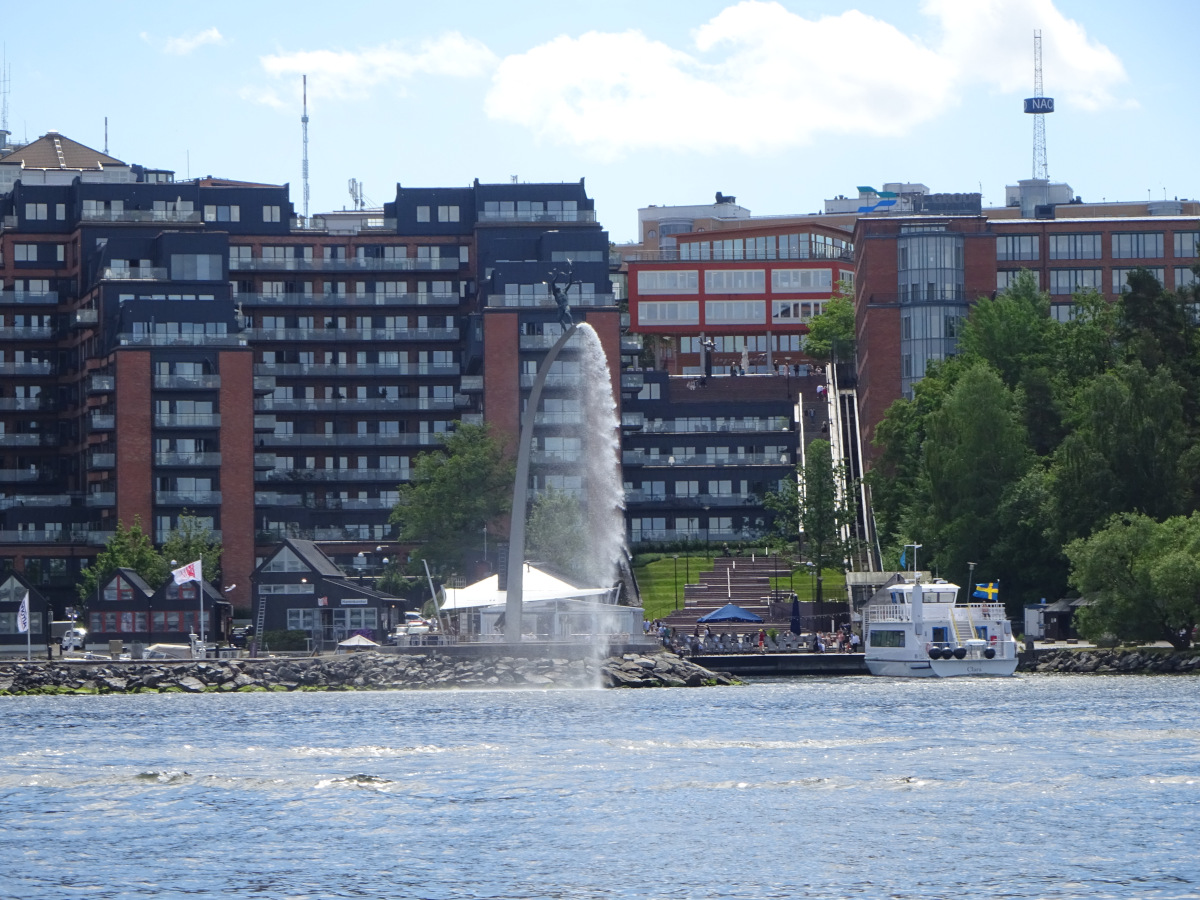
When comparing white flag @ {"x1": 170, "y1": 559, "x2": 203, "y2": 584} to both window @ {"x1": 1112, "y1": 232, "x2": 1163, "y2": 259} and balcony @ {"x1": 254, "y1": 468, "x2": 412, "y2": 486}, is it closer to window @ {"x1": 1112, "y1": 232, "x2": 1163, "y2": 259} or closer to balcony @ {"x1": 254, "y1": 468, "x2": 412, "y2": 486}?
balcony @ {"x1": 254, "y1": 468, "x2": 412, "y2": 486}

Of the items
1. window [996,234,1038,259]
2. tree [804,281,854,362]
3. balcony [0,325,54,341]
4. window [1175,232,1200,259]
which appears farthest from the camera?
tree [804,281,854,362]

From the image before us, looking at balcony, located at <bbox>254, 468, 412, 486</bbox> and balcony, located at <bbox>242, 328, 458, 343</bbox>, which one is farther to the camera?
balcony, located at <bbox>242, 328, 458, 343</bbox>

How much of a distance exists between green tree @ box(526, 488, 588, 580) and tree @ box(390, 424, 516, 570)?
6.19 metres

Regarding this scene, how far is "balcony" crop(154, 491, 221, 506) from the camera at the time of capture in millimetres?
158875

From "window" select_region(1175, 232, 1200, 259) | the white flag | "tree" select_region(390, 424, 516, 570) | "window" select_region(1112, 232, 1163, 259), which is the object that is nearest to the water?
the white flag

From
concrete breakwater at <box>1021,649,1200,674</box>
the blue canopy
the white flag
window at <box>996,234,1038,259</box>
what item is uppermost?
window at <box>996,234,1038,259</box>

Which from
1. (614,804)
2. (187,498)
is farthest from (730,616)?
(614,804)

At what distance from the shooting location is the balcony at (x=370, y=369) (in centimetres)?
18062

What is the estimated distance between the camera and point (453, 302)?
182 meters

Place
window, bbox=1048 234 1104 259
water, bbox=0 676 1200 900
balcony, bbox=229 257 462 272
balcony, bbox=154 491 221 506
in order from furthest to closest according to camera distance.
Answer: balcony, bbox=229 257 462 272, window, bbox=1048 234 1104 259, balcony, bbox=154 491 221 506, water, bbox=0 676 1200 900

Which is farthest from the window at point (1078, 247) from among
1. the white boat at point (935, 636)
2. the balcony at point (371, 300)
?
the white boat at point (935, 636)

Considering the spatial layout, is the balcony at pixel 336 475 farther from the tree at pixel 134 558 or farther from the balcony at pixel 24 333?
the tree at pixel 134 558

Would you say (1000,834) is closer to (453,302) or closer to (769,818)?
(769,818)

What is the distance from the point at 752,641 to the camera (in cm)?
12181
